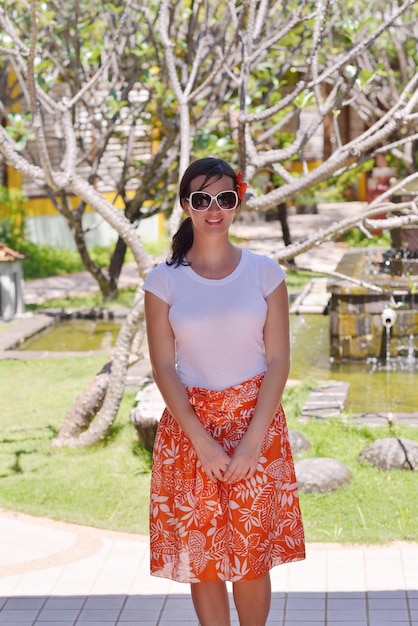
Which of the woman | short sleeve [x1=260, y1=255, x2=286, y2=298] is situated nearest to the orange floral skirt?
the woman

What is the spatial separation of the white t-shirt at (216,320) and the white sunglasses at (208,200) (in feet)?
0.72

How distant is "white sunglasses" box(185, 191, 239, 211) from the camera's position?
3.76 metres

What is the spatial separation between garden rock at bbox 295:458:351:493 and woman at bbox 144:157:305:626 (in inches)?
98.2

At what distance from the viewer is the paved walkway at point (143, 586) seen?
469cm

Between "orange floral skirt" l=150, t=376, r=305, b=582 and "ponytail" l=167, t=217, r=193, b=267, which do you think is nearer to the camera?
"orange floral skirt" l=150, t=376, r=305, b=582

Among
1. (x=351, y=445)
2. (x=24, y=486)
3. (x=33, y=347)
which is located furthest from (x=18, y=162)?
(x=33, y=347)

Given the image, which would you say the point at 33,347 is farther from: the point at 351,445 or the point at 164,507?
the point at 164,507

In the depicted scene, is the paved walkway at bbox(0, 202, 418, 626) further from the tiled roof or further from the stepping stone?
the tiled roof

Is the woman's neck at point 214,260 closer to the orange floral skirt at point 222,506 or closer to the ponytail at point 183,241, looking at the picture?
the ponytail at point 183,241

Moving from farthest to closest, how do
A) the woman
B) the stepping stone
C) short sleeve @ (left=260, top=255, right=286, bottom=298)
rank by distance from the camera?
the stepping stone
short sleeve @ (left=260, top=255, right=286, bottom=298)
the woman

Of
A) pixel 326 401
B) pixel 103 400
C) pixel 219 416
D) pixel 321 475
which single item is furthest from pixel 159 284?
pixel 326 401

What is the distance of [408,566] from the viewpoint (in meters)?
5.26

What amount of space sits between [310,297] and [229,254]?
10.3 m

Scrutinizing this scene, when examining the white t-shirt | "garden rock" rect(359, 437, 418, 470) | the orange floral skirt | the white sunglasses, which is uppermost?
the white sunglasses
